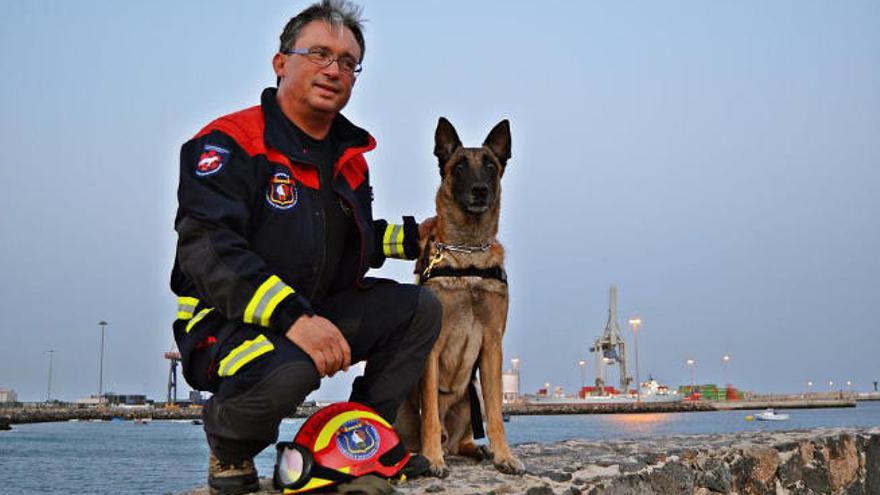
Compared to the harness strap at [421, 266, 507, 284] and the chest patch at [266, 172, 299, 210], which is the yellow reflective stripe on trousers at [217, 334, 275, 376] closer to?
the chest patch at [266, 172, 299, 210]

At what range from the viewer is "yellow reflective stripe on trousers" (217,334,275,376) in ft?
8.51

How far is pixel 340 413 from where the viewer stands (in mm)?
2910

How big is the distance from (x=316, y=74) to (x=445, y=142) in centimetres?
117

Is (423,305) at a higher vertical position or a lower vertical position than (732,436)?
higher

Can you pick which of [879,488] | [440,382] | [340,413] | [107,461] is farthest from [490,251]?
[107,461]

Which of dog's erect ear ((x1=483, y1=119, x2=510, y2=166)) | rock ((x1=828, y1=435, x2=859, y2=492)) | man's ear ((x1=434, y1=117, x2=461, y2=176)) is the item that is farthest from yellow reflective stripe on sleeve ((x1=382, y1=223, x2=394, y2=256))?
rock ((x1=828, y1=435, x2=859, y2=492))

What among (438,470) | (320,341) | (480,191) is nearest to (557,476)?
(438,470)

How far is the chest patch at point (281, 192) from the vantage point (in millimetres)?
2824

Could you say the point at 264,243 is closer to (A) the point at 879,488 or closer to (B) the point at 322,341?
(B) the point at 322,341

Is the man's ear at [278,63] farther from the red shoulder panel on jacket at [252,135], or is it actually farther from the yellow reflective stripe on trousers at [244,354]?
the yellow reflective stripe on trousers at [244,354]

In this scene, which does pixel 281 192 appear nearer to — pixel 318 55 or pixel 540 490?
pixel 318 55

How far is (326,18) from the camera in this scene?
3.13 m

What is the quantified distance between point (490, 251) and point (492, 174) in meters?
0.41

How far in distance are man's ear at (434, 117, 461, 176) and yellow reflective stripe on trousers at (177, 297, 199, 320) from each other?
1.68 meters
